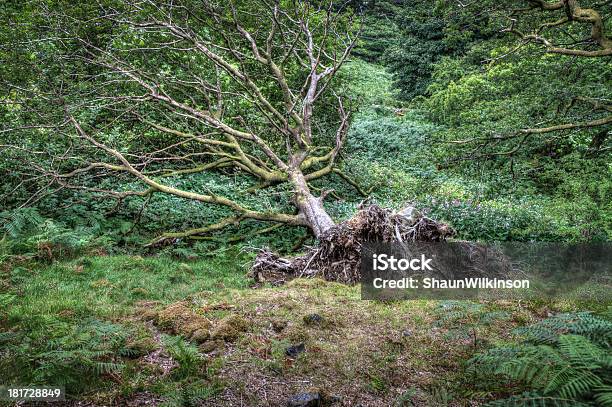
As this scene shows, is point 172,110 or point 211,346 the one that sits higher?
point 172,110

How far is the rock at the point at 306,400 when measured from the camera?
2.87 m

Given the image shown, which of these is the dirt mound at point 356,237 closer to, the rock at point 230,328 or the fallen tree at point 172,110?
the fallen tree at point 172,110

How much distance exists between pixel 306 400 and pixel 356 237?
354 centimetres

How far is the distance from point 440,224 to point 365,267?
135 centimetres

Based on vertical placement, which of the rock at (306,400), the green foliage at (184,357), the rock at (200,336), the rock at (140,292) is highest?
the rock at (140,292)

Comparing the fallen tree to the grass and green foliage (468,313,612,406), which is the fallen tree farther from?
green foliage (468,313,612,406)

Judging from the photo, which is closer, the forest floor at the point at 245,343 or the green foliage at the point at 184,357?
the forest floor at the point at 245,343

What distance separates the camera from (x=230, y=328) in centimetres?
400

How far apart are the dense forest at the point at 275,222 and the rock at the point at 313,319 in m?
0.10

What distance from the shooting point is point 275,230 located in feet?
31.1

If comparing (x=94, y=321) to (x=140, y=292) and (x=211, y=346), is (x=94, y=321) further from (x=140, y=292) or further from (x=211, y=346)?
(x=140, y=292)

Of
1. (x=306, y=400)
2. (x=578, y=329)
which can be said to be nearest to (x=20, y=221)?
(x=306, y=400)

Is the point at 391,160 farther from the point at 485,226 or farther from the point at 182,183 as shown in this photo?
the point at 182,183

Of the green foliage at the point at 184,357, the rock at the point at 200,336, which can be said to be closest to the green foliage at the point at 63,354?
the green foliage at the point at 184,357
